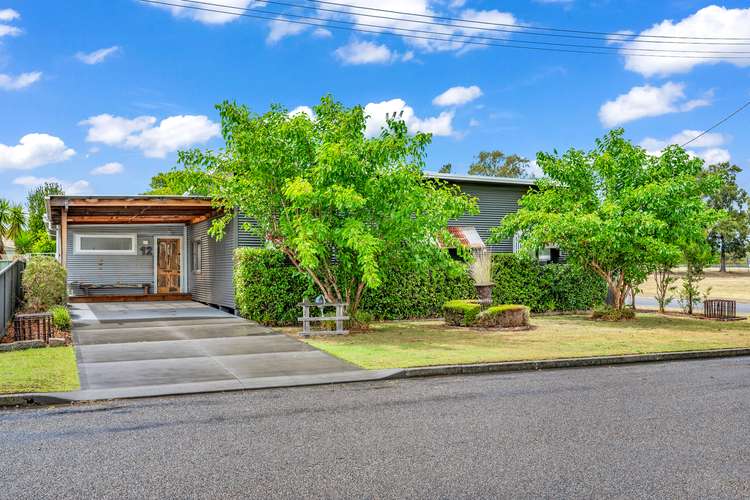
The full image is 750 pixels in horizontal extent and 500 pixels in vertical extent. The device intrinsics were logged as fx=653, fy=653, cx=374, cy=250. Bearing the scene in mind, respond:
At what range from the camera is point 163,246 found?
24.2 meters

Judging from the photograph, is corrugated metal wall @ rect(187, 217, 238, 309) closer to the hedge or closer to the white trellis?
the hedge

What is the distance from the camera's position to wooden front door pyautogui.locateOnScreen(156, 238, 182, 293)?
2419cm

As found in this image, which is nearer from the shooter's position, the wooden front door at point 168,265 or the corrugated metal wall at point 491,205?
the corrugated metal wall at point 491,205

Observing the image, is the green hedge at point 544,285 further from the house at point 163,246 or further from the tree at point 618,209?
the house at point 163,246

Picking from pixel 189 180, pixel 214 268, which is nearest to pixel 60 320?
pixel 189 180

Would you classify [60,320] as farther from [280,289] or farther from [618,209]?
[618,209]

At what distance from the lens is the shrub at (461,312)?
15406mm

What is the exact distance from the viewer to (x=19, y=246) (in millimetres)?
36156

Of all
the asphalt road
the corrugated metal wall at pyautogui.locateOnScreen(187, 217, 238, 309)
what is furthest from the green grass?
the corrugated metal wall at pyautogui.locateOnScreen(187, 217, 238, 309)

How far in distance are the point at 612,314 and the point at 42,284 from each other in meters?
14.2

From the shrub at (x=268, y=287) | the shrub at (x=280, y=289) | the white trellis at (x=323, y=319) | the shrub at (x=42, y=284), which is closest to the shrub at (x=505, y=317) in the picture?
the shrub at (x=280, y=289)

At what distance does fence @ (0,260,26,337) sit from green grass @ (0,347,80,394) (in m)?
2.43

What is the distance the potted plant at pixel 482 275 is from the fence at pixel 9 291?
10.9 meters

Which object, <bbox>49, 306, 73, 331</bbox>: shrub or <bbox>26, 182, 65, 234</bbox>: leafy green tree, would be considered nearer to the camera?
<bbox>49, 306, 73, 331</bbox>: shrub
